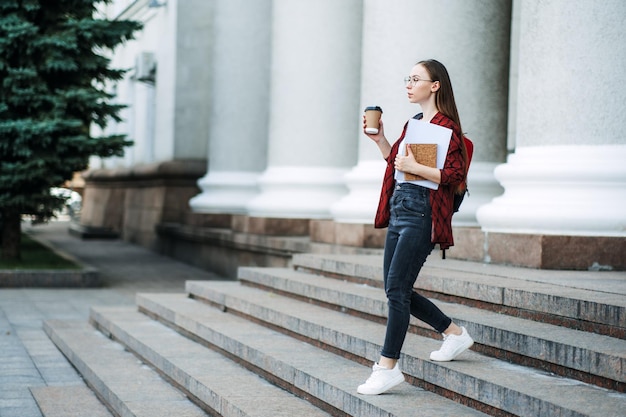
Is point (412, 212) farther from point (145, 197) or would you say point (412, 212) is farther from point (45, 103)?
point (145, 197)

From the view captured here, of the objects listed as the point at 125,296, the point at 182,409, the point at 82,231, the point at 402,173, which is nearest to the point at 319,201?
the point at 125,296

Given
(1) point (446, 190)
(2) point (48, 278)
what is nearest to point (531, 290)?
(1) point (446, 190)

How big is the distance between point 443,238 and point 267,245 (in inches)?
370

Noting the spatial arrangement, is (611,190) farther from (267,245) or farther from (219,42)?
(219,42)

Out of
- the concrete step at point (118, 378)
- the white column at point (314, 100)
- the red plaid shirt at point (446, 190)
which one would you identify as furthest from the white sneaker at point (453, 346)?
the white column at point (314, 100)

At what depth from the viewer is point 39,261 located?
56.8ft

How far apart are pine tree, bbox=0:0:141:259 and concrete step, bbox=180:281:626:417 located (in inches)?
309

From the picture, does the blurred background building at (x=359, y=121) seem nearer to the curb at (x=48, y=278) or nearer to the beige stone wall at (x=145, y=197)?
the beige stone wall at (x=145, y=197)

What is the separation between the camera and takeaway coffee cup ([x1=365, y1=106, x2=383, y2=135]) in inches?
221

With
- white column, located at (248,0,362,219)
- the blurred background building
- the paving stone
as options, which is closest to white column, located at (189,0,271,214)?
the blurred background building

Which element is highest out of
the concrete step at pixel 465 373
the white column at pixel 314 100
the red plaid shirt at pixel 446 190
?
the white column at pixel 314 100

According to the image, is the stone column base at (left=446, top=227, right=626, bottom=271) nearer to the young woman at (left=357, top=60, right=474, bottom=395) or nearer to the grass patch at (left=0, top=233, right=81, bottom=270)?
the young woman at (left=357, top=60, right=474, bottom=395)

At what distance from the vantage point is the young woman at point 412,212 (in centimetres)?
567

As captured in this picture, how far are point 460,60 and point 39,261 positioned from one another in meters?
8.82
